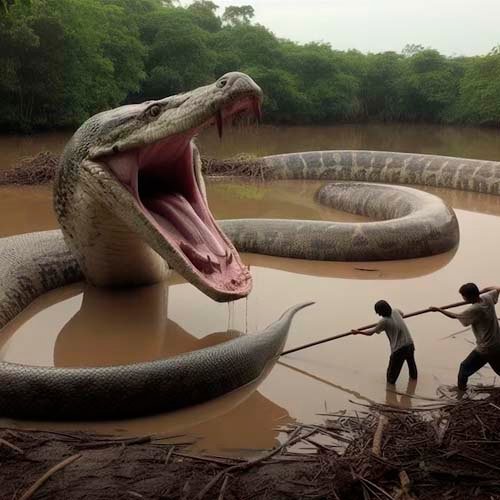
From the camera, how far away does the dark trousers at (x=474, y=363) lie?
3881 mm

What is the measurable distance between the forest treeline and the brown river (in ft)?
57.9

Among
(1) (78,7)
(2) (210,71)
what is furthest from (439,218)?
(2) (210,71)

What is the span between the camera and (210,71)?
34.2m

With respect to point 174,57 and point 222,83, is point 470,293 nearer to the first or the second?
point 222,83

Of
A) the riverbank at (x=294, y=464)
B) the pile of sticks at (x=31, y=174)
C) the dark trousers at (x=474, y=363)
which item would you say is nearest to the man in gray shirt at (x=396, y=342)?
the dark trousers at (x=474, y=363)

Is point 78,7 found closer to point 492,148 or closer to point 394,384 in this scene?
point 492,148

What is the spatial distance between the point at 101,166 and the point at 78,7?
23542 millimetres

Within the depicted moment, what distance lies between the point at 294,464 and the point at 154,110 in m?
2.78

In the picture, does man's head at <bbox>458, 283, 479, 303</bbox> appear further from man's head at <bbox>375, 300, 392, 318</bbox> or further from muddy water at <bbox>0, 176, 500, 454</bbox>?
muddy water at <bbox>0, 176, 500, 454</bbox>

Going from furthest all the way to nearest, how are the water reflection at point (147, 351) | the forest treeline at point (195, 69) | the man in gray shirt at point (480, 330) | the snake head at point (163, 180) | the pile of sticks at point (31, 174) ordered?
the forest treeline at point (195, 69) → the pile of sticks at point (31, 174) → the snake head at point (163, 180) → the man in gray shirt at point (480, 330) → the water reflection at point (147, 351)

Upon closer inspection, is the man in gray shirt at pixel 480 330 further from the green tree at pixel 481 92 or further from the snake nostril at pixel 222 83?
the green tree at pixel 481 92

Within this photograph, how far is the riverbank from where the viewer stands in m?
2.72

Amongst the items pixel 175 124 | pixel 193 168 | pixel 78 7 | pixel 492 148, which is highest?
pixel 78 7

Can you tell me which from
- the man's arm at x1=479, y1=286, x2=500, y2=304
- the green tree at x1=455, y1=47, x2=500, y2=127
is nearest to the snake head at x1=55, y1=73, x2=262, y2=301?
the man's arm at x1=479, y1=286, x2=500, y2=304
